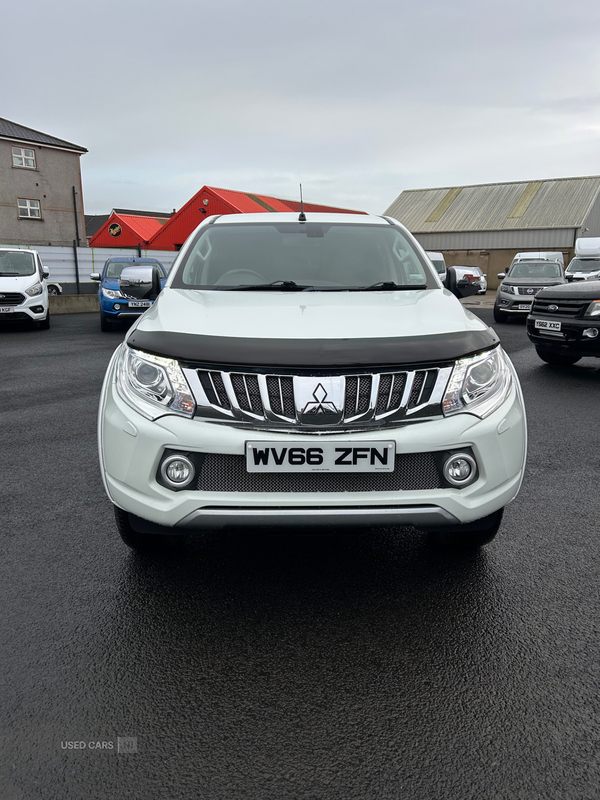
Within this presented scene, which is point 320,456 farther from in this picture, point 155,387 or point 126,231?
point 126,231

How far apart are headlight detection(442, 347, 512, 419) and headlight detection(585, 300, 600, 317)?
6235 millimetres

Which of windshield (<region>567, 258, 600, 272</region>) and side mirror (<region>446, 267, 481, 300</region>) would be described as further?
windshield (<region>567, 258, 600, 272</region>)

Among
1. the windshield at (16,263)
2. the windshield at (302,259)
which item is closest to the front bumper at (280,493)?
the windshield at (302,259)

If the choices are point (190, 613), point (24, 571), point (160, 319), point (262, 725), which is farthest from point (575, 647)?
point (24, 571)

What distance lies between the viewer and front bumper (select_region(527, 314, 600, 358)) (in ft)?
27.1

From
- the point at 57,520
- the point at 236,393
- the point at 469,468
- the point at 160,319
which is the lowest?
the point at 57,520

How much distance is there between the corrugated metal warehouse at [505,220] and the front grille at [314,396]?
43.0 metres

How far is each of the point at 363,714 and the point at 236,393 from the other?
116cm

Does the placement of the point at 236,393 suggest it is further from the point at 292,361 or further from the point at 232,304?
the point at 232,304

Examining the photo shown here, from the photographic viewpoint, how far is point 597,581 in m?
2.95

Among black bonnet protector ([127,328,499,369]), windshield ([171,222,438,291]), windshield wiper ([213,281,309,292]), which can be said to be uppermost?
windshield ([171,222,438,291])

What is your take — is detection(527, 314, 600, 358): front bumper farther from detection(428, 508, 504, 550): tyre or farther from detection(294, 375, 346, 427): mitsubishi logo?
detection(294, 375, 346, 427): mitsubishi logo

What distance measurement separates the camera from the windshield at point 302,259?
3713mm

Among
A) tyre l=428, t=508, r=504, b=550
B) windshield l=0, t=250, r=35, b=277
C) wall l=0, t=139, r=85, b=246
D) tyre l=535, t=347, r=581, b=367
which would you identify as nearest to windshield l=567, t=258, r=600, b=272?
tyre l=535, t=347, r=581, b=367
